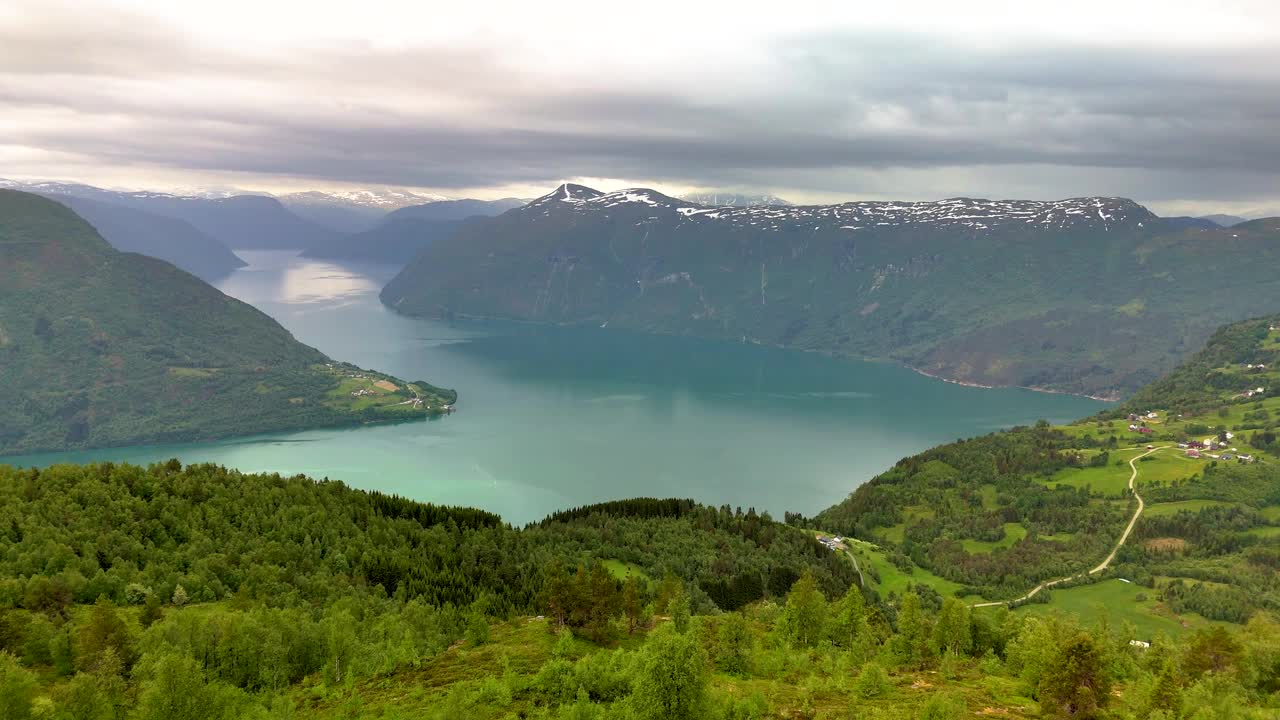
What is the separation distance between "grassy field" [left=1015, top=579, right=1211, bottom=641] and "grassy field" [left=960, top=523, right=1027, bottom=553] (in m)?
20.3

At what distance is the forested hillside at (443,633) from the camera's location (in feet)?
130

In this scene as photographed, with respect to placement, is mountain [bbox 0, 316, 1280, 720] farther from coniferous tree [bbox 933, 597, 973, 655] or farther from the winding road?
the winding road

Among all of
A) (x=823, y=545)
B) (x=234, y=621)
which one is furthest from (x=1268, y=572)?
(x=234, y=621)

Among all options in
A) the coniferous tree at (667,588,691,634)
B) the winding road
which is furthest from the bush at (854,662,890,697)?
the winding road

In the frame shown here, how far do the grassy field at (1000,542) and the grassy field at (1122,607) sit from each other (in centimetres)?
2031

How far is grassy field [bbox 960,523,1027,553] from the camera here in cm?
13843

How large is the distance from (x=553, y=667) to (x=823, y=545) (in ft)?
272

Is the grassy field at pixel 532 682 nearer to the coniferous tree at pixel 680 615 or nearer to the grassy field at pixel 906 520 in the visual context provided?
the coniferous tree at pixel 680 615

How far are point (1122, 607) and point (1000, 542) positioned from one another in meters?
31.2

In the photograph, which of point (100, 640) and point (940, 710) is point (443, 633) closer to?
point (100, 640)

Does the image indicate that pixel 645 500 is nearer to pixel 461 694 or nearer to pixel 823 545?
pixel 823 545

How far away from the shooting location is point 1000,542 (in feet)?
463

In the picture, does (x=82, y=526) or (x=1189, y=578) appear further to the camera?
(x=1189, y=578)

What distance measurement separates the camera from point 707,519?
11575 centimetres
